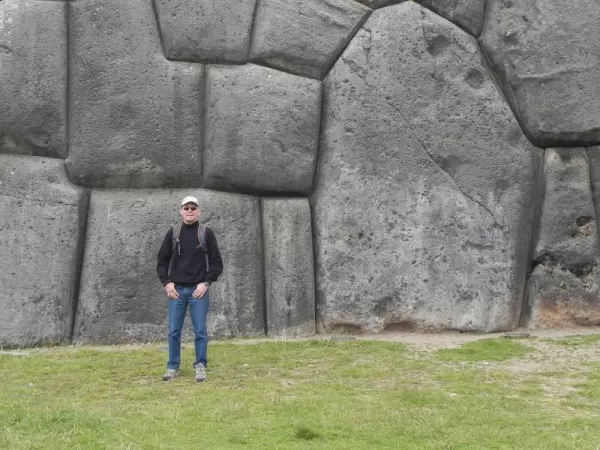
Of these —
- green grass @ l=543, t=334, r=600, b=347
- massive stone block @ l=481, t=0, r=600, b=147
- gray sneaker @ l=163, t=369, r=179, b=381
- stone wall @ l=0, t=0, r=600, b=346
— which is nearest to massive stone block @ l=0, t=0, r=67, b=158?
stone wall @ l=0, t=0, r=600, b=346

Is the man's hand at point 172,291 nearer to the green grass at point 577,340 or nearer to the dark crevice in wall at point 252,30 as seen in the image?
the dark crevice in wall at point 252,30

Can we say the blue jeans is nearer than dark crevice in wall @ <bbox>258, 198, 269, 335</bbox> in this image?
Yes

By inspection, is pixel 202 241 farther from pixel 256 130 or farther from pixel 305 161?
pixel 305 161

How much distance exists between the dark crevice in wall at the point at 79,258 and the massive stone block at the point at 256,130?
1.43 metres

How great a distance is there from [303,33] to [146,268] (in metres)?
3.37

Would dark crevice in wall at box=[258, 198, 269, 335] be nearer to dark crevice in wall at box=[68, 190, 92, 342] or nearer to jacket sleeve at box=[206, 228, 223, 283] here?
dark crevice in wall at box=[68, 190, 92, 342]

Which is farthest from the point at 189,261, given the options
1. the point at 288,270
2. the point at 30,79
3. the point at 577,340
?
the point at 577,340

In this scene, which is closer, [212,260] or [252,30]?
[212,260]

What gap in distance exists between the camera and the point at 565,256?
9359 mm

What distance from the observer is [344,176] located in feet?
30.3

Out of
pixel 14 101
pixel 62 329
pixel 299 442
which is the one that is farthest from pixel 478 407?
pixel 14 101

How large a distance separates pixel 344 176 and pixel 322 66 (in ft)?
4.53

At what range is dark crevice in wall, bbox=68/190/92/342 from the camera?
885cm

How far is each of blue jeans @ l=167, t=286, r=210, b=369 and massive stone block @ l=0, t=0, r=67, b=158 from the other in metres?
3.14
